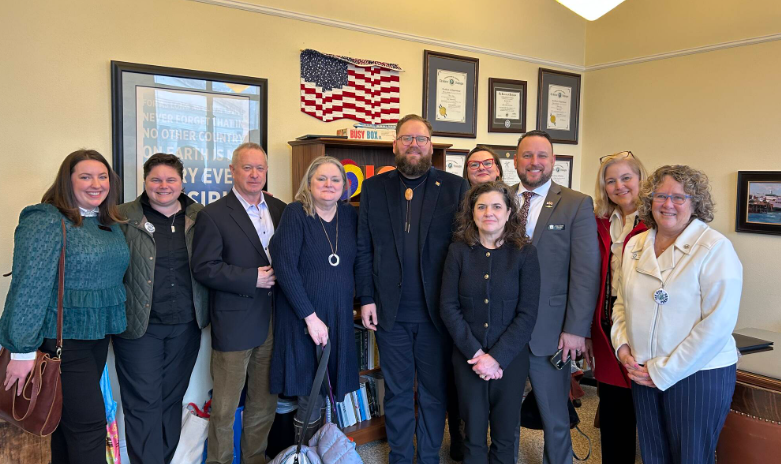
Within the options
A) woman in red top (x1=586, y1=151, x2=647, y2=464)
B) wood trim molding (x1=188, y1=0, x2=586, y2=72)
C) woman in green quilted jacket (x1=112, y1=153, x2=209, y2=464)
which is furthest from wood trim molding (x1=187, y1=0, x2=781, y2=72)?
woman in red top (x1=586, y1=151, x2=647, y2=464)

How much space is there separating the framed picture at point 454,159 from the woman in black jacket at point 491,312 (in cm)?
180

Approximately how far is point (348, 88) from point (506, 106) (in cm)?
152

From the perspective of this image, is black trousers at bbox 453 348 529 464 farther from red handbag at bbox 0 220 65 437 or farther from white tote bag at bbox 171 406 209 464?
red handbag at bbox 0 220 65 437

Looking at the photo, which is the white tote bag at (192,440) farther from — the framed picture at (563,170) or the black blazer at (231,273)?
the framed picture at (563,170)

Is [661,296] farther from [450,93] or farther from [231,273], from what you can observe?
[450,93]

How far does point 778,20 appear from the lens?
11.9ft

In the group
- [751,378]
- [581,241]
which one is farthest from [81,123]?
[751,378]

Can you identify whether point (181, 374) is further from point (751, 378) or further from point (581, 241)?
point (751, 378)

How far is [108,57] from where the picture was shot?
108 inches

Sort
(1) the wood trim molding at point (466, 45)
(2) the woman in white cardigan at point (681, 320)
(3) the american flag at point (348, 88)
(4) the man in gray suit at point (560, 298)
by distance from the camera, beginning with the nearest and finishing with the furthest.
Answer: (2) the woman in white cardigan at point (681, 320) → (4) the man in gray suit at point (560, 298) → (1) the wood trim molding at point (466, 45) → (3) the american flag at point (348, 88)

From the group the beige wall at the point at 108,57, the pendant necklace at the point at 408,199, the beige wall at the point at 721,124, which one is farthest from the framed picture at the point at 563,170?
the pendant necklace at the point at 408,199

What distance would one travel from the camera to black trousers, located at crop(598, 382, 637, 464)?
239 cm

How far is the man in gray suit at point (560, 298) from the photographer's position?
7.59ft

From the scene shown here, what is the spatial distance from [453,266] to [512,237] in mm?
285
